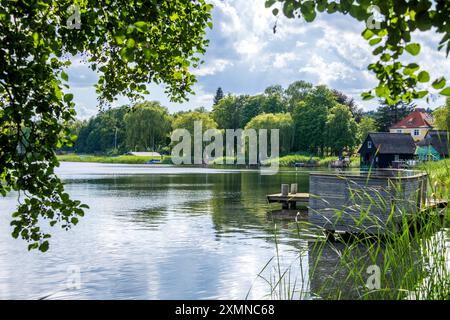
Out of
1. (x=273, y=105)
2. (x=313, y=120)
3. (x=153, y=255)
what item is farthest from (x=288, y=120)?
(x=153, y=255)

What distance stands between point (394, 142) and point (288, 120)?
19111 millimetres

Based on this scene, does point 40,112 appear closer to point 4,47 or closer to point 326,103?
point 4,47

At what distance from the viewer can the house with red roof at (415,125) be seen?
3890 inches

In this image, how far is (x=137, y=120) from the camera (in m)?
92.6

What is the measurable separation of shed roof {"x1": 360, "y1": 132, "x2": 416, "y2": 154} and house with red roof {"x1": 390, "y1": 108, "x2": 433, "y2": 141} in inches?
1027

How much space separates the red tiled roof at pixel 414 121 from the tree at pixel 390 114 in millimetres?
2050

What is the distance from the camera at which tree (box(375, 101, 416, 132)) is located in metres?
104

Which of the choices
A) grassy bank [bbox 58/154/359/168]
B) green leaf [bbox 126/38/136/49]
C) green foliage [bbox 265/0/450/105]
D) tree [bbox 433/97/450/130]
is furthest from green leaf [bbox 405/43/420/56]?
tree [bbox 433/97/450/130]

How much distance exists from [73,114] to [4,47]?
0.88 meters

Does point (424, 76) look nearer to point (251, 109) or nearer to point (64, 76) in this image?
point (64, 76)

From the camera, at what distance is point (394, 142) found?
73.3m

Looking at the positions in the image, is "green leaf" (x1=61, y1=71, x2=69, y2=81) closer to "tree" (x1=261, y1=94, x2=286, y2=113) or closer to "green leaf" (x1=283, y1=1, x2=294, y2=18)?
"green leaf" (x1=283, y1=1, x2=294, y2=18)

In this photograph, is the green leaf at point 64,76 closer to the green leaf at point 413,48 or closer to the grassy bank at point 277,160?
the green leaf at point 413,48
